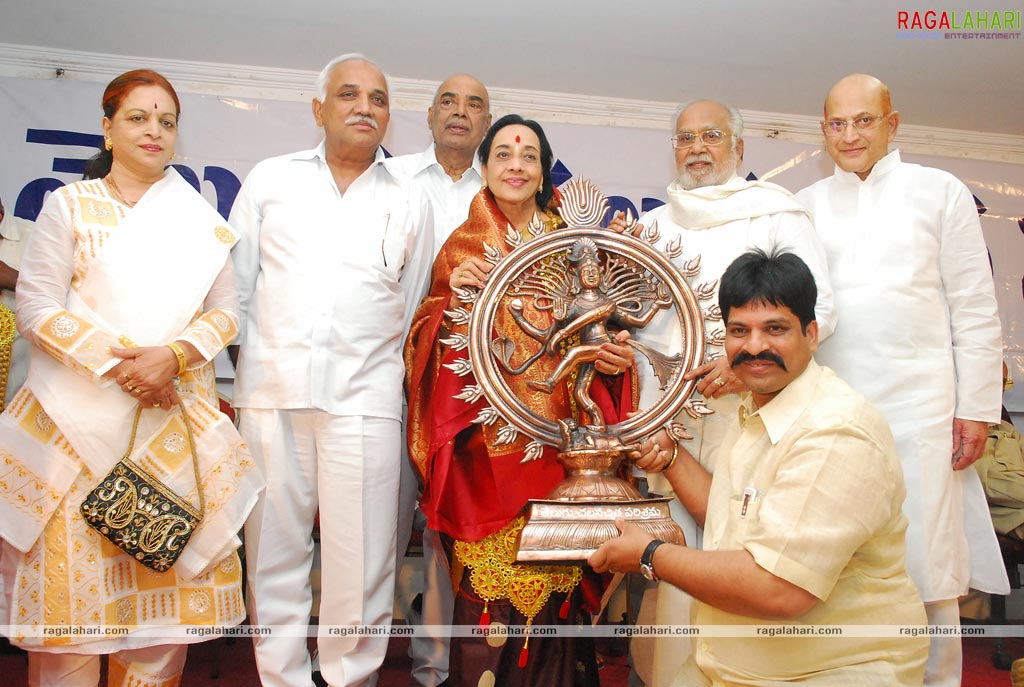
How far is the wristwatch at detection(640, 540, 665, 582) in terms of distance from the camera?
2430 mm

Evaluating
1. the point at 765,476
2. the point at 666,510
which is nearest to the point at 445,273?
the point at 666,510

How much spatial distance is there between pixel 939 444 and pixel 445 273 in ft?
6.35

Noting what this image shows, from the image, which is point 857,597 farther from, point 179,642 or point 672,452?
point 179,642

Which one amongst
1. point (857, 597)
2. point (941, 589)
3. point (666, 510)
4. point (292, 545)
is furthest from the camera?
point (292, 545)

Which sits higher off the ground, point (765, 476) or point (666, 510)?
point (765, 476)

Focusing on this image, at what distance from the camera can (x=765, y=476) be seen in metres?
2.36

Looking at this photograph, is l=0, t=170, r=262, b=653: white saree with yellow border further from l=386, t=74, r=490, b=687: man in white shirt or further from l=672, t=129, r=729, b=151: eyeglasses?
l=672, t=129, r=729, b=151: eyeglasses

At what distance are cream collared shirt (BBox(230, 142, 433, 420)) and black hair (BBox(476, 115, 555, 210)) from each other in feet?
1.31

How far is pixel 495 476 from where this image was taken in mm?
3168

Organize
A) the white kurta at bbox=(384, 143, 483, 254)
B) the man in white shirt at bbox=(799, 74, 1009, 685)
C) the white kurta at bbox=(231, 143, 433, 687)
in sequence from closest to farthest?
the man in white shirt at bbox=(799, 74, 1009, 685) < the white kurta at bbox=(231, 143, 433, 687) < the white kurta at bbox=(384, 143, 483, 254)

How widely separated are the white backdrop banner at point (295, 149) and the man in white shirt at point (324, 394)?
209 cm

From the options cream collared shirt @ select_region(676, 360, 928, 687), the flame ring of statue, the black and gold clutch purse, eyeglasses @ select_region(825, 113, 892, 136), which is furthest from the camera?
eyeglasses @ select_region(825, 113, 892, 136)

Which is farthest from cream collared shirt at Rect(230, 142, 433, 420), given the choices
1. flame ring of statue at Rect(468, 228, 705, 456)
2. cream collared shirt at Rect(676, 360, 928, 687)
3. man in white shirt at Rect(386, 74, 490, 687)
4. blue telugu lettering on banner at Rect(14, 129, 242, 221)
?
blue telugu lettering on banner at Rect(14, 129, 242, 221)

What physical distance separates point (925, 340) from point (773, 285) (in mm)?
1210
